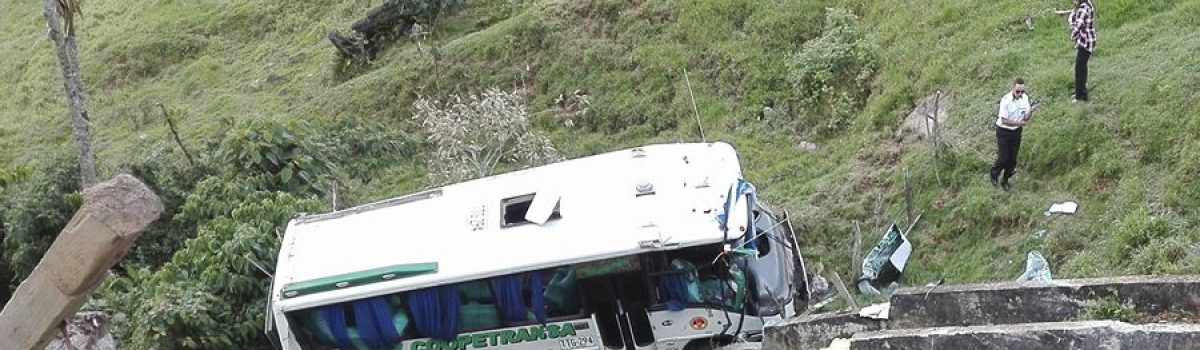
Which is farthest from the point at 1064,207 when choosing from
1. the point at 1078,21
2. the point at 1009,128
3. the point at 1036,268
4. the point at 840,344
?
the point at 840,344

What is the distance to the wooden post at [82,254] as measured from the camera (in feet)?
17.6

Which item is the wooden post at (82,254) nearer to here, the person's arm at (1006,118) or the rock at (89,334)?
the rock at (89,334)

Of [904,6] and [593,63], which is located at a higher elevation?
[904,6]

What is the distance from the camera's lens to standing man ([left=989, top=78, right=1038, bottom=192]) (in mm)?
10750

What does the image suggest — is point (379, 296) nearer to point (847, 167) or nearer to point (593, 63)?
point (847, 167)

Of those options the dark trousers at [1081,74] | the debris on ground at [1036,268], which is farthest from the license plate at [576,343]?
the dark trousers at [1081,74]

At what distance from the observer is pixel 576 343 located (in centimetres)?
970

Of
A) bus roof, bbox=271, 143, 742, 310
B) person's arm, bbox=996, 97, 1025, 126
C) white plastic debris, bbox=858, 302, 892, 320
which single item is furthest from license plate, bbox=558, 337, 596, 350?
person's arm, bbox=996, 97, 1025, 126

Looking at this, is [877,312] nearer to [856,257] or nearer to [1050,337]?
[1050,337]

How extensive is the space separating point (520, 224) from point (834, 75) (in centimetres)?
692

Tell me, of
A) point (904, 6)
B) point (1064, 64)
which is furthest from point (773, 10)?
point (1064, 64)

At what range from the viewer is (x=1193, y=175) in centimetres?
1020

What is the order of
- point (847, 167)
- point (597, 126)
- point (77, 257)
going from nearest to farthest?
point (77, 257) → point (847, 167) → point (597, 126)

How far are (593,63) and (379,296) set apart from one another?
9.63 metres
